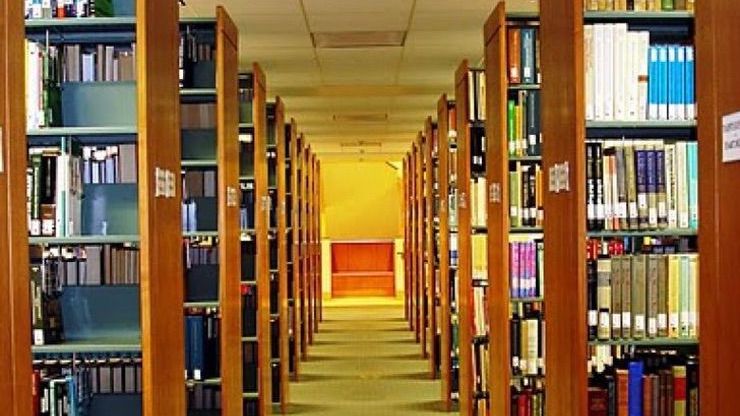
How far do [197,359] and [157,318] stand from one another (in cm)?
160

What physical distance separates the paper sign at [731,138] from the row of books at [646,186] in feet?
5.37

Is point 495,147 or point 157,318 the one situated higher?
point 495,147

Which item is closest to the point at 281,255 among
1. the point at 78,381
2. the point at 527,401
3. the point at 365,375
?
the point at 365,375

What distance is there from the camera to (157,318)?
12.5 ft

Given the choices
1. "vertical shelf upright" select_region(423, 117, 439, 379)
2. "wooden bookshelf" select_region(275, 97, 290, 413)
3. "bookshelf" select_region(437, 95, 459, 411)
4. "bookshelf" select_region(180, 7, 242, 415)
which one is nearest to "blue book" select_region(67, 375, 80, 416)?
"bookshelf" select_region(180, 7, 242, 415)

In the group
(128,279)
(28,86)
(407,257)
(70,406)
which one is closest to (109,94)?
(28,86)

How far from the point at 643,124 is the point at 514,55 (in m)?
1.37

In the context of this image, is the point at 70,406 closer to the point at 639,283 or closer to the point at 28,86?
the point at 28,86

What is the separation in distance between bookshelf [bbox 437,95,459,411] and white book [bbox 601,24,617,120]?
3.77 meters

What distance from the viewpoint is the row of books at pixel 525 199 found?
5.14 metres

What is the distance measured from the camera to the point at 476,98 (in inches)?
246

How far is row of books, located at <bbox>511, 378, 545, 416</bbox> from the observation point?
17.4 ft

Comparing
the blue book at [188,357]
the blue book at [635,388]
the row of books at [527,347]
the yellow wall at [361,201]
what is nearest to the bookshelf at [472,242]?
the row of books at [527,347]

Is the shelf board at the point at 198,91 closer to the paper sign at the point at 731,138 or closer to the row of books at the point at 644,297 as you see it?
the row of books at the point at 644,297
